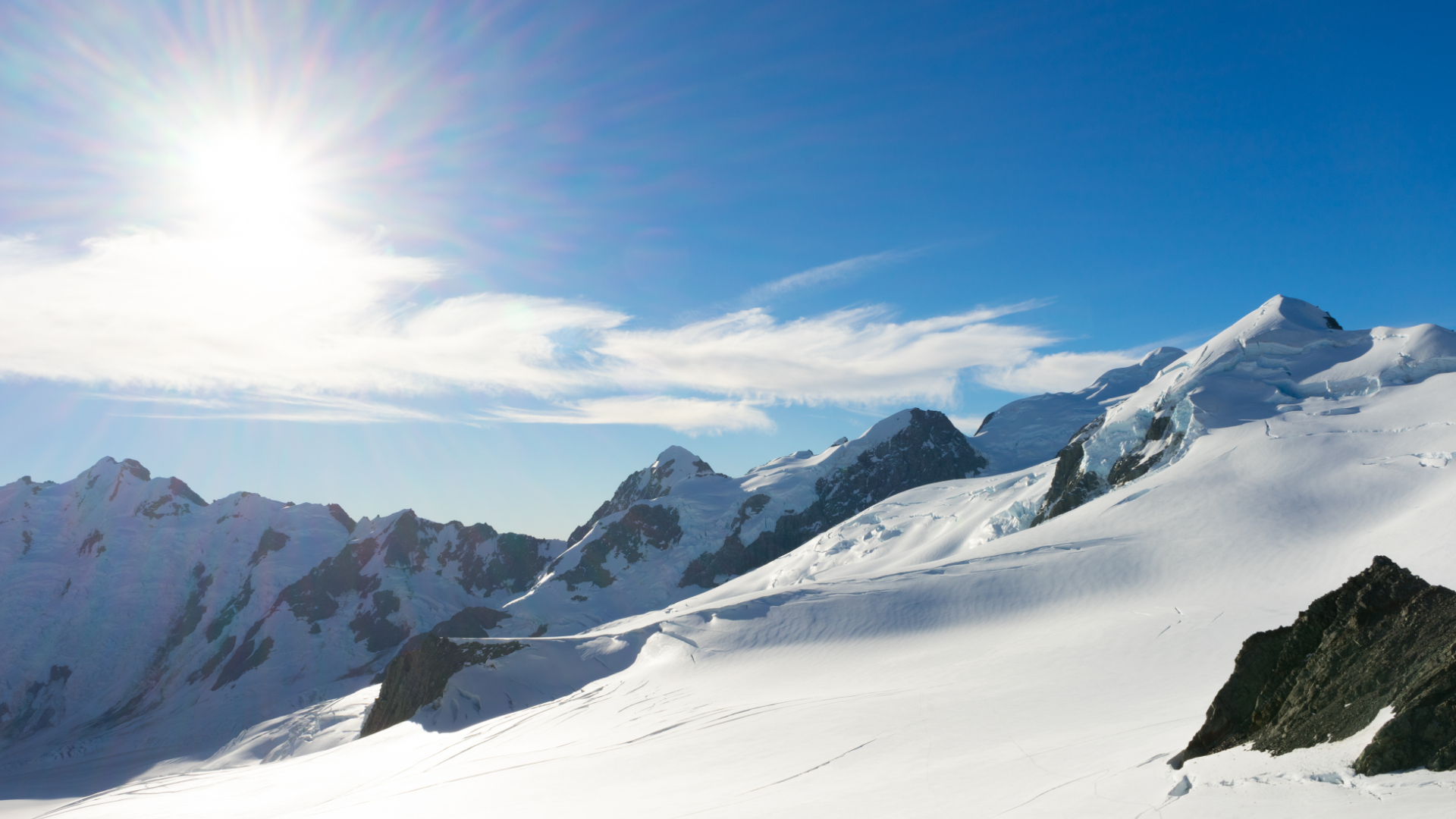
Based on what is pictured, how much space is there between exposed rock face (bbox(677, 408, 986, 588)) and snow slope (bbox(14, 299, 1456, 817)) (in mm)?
57787

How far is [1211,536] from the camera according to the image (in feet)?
91.4

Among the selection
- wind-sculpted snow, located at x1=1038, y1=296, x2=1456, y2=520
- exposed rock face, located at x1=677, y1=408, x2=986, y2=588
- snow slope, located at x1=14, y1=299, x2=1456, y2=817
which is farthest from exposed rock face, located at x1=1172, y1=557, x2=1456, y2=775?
exposed rock face, located at x1=677, y1=408, x2=986, y2=588

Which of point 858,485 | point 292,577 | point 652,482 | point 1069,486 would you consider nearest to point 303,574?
point 292,577

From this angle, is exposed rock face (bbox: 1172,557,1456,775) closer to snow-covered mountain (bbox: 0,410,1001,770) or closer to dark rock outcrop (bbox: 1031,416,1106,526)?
dark rock outcrop (bbox: 1031,416,1106,526)

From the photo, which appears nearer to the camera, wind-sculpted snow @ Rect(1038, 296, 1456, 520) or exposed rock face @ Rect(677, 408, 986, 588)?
wind-sculpted snow @ Rect(1038, 296, 1456, 520)

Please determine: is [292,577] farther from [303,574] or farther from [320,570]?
Result: [320,570]

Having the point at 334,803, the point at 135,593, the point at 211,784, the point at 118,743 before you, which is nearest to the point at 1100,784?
the point at 334,803

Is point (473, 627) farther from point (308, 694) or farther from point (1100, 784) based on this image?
point (1100, 784)

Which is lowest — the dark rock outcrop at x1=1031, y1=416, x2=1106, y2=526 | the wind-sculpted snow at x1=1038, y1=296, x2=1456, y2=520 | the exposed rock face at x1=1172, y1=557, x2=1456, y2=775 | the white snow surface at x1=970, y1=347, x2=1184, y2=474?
the exposed rock face at x1=1172, y1=557, x2=1456, y2=775

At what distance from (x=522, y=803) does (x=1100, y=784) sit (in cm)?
1056

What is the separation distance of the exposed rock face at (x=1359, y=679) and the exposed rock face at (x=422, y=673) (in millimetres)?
36503

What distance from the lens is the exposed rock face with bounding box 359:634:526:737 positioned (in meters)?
38.9

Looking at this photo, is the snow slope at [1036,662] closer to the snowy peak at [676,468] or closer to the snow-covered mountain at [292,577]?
the snow-covered mountain at [292,577]

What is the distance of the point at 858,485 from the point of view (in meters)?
112
